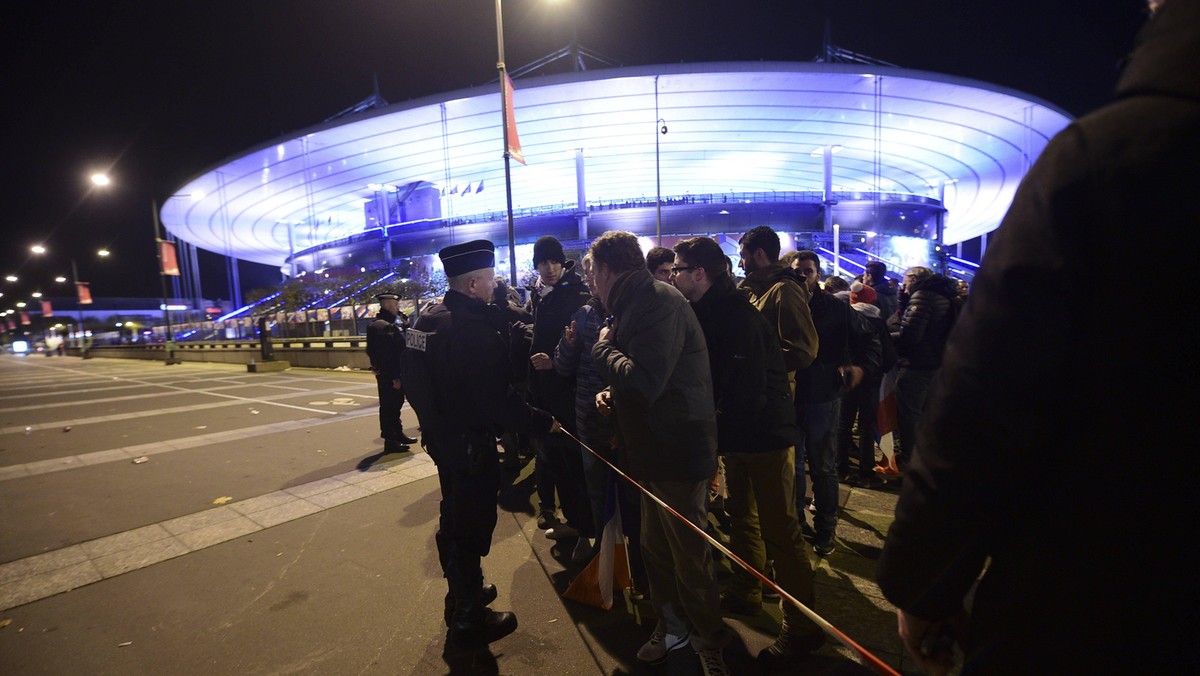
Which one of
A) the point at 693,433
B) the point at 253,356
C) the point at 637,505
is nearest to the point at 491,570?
the point at 637,505

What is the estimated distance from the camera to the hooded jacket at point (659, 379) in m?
2.29

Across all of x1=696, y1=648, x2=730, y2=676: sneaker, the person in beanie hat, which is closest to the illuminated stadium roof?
the person in beanie hat

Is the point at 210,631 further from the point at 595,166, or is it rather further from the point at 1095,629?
the point at 595,166

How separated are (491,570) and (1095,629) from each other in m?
3.46

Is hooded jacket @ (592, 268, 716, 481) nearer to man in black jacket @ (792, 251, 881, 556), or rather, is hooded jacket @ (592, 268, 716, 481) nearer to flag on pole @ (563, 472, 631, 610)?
flag on pole @ (563, 472, 631, 610)

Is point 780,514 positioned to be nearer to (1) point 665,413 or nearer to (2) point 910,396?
(1) point 665,413

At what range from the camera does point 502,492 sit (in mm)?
A: 5156

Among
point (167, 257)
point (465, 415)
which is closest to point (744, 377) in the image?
point (465, 415)

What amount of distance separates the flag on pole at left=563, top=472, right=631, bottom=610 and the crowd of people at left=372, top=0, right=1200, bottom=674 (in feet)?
0.68

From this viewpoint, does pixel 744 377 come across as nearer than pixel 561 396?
Yes

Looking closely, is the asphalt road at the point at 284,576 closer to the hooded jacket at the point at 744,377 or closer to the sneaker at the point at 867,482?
the sneaker at the point at 867,482

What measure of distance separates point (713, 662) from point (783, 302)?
7.16ft

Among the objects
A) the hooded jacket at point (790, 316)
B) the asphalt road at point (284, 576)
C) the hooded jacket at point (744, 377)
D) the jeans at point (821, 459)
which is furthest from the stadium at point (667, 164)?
the hooded jacket at point (744, 377)

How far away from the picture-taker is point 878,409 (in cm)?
513
